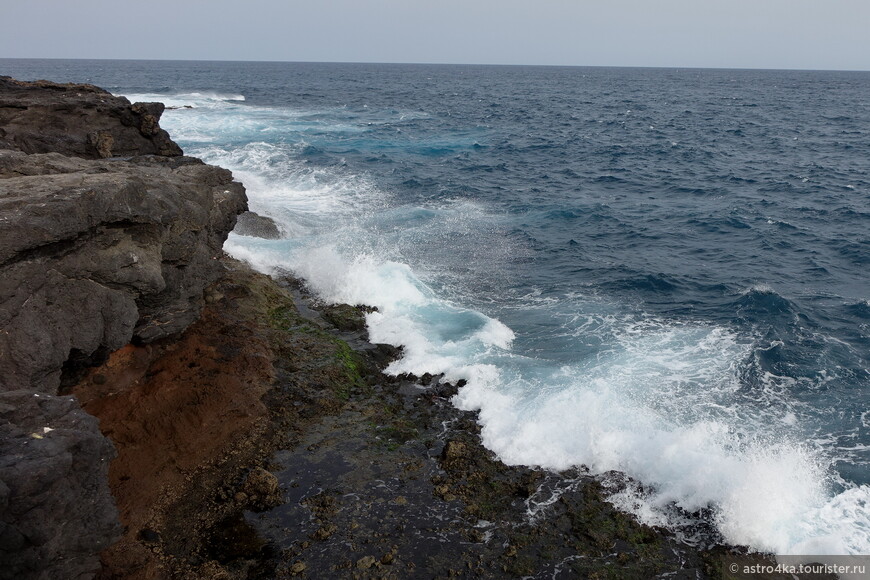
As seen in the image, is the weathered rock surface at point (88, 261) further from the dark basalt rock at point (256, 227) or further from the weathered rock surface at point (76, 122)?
the dark basalt rock at point (256, 227)

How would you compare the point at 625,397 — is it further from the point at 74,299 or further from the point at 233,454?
the point at 74,299

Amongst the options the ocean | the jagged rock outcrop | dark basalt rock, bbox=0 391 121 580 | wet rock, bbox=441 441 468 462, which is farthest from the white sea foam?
dark basalt rock, bbox=0 391 121 580

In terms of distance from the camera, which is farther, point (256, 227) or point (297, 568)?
point (256, 227)

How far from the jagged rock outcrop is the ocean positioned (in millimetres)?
5659

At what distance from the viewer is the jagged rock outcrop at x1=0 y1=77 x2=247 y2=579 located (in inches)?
268

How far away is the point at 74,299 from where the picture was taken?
33.3ft

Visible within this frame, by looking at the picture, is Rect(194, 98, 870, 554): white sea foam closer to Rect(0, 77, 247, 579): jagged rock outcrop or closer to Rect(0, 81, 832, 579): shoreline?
Rect(0, 81, 832, 579): shoreline

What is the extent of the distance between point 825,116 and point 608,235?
5767 centimetres

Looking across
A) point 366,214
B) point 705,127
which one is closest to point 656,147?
point 705,127

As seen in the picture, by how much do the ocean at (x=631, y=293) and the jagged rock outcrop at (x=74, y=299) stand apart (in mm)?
5659

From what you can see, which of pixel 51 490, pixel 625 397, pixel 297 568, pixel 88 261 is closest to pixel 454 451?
pixel 297 568

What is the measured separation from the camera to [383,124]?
59438 millimetres

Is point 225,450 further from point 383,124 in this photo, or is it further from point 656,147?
point 383,124

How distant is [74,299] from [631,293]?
16.8 m
